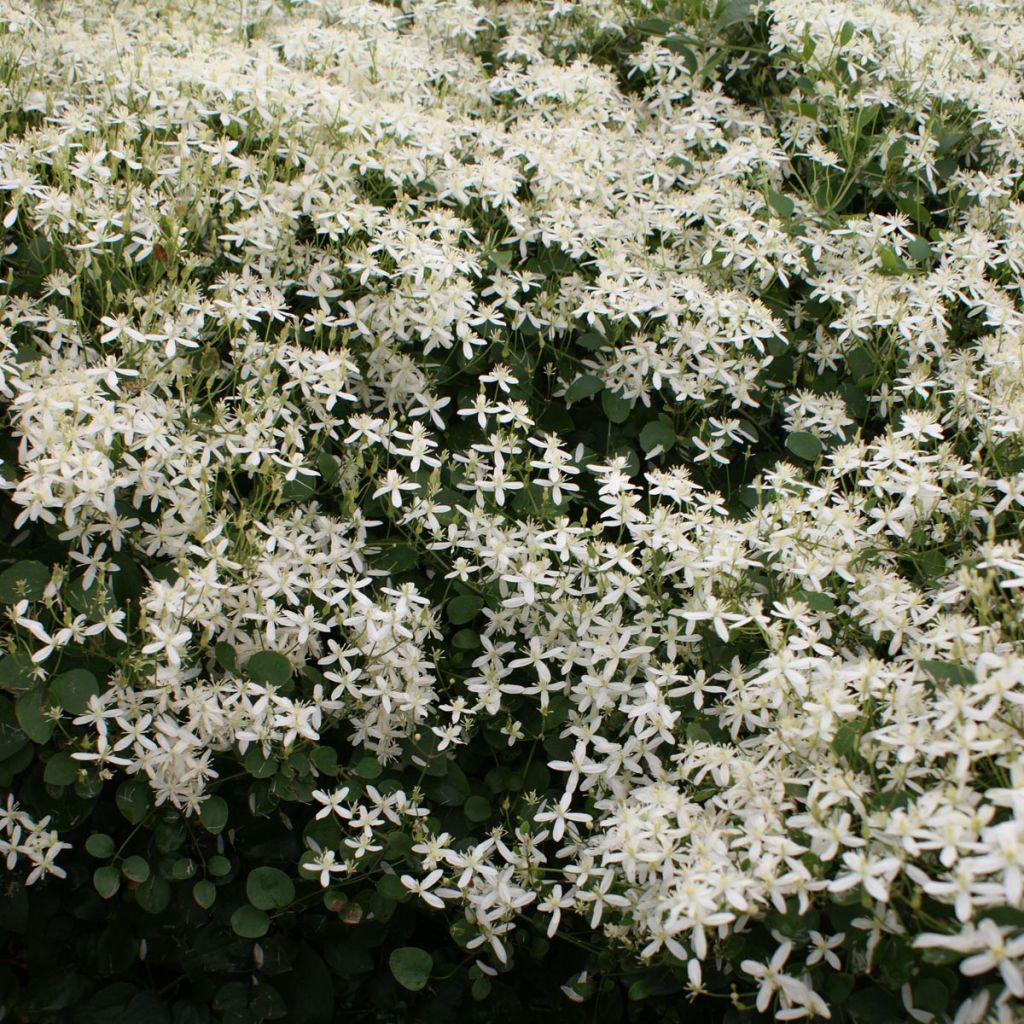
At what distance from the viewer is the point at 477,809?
1.92m

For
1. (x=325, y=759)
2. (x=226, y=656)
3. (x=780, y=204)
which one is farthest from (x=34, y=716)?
(x=780, y=204)

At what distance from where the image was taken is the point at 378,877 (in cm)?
190

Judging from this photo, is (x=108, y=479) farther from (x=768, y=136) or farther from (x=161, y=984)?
(x=768, y=136)

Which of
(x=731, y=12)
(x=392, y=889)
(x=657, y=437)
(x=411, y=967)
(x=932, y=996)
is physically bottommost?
(x=411, y=967)

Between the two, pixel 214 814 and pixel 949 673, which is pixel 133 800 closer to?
pixel 214 814

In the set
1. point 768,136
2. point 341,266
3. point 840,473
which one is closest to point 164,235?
point 341,266

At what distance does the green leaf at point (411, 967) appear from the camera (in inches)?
69.3

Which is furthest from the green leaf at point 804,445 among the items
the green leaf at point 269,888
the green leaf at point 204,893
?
the green leaf at point 204,893

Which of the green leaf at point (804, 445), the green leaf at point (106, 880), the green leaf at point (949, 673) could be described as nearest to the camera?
the green leaf at point (949, 673)

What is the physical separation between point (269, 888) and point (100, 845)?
30cm

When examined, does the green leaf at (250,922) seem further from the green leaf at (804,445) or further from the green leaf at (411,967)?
the green leaf at (804,445)

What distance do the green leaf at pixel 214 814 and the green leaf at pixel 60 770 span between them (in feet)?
0.74

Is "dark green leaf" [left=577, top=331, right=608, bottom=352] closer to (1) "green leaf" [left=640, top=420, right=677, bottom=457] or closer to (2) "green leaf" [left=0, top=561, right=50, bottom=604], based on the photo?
(1) "green leaf" [left=640, top=420, right=677, bottom=457]

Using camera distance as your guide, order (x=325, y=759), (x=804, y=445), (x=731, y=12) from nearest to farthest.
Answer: (x=325, y=759) < (x=804, y=445) < (x=731, y=12)
